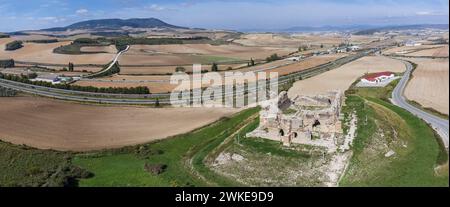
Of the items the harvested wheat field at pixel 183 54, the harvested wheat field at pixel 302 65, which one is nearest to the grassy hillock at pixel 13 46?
the harvested wheat field at pixel 183 54

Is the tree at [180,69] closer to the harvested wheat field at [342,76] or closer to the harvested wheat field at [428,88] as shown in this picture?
the harvested wheat field at [342,76]

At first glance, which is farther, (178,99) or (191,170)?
(178,99)

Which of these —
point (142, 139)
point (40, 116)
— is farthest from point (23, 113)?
point (142, 139)

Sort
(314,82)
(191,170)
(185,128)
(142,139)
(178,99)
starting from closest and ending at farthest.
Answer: (191,170)
(142,139)
(185,128)
(178,99)
(314,82)

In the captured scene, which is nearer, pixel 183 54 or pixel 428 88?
pixel 428 88

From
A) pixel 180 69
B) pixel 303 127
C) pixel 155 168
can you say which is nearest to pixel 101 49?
pixel 180 69

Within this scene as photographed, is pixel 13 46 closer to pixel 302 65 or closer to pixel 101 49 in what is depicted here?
pixel 101 49
